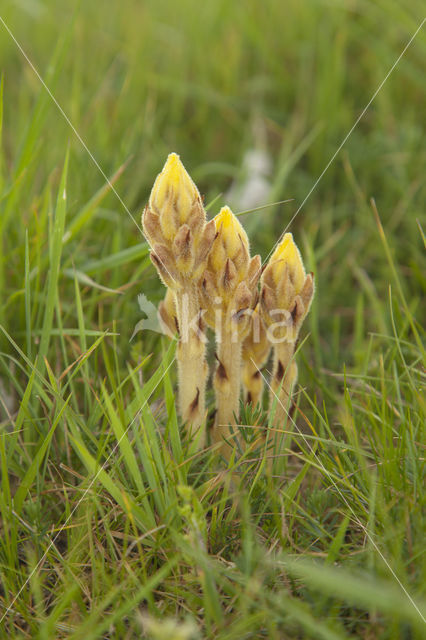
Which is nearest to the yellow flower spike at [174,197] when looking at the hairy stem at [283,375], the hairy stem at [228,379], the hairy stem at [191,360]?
the hairy stem at [191,360]

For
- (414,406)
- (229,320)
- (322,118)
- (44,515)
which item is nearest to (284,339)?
(229,320)

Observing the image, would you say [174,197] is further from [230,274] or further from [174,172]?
[230,274]

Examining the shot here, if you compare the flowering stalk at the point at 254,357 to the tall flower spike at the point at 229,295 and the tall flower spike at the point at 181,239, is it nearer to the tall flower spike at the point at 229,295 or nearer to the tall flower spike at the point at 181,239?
the tall flower spike at the point at 229,295

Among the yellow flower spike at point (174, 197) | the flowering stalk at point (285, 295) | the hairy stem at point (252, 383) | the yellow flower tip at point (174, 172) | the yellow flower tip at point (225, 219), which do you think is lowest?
the hairy stem at point (252, 383)

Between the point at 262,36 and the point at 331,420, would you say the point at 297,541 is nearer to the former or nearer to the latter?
the point at 331,420

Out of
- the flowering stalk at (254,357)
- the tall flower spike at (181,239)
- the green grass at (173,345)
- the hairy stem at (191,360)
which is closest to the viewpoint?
the green grass at (173,345)

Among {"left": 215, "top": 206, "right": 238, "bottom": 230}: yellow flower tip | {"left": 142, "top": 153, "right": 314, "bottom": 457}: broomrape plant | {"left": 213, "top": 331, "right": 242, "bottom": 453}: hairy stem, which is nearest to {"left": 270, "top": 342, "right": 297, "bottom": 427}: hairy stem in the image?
{"left": 142, "top": 153, "right": 314, "bottom": 457}: broomrape plant
